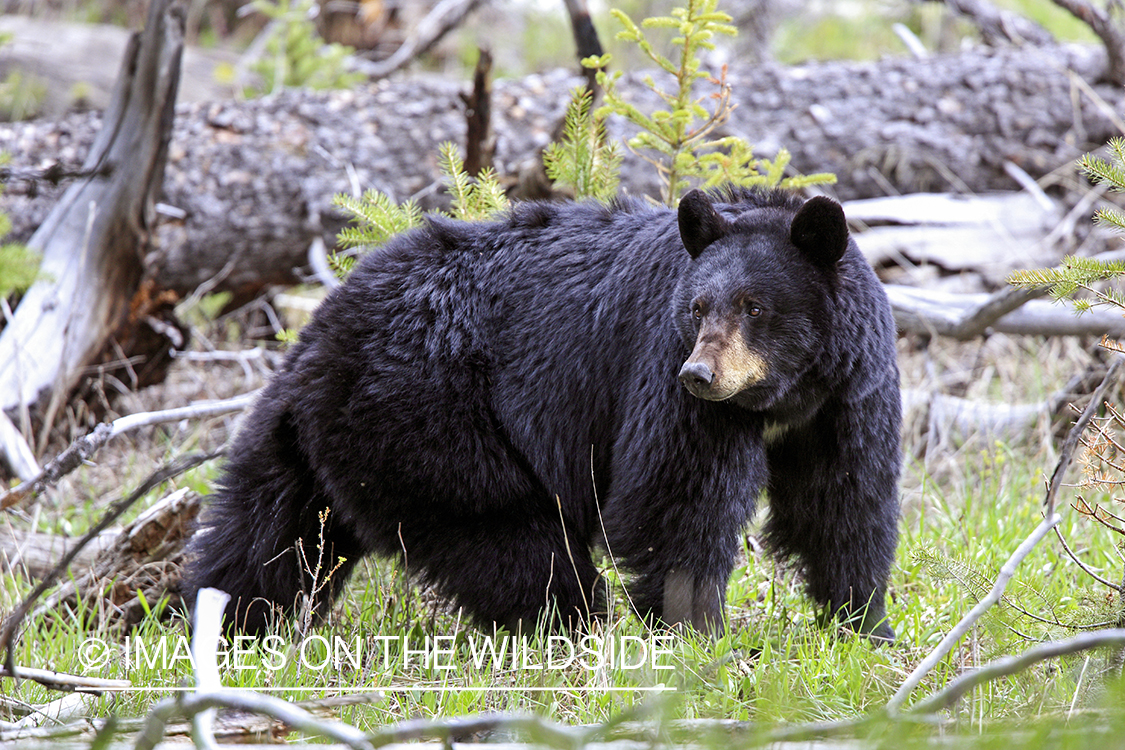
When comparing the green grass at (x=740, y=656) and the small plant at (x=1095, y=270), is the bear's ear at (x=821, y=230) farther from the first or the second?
the green grass at (x=740, y=656)

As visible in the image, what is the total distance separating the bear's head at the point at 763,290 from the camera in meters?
2.76

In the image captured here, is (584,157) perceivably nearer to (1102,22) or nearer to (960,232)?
(960,232)

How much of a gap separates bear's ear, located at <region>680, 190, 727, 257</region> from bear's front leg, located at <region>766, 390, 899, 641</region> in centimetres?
63

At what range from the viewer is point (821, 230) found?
2793 millimetres

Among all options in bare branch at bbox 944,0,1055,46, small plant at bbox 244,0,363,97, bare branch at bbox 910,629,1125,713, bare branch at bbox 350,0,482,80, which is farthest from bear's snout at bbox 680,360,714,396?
bare branch at bbox 350,0,482,80

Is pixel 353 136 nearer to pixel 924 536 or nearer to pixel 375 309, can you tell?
pixel 375 309

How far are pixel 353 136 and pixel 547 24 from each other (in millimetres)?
7102

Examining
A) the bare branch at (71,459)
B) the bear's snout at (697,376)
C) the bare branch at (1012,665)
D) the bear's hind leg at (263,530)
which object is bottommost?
the bear's hind leg at (263,530)

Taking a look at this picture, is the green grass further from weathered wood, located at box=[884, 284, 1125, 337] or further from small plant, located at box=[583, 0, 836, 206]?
small plant, located at box=[583, 0, 836, 206]

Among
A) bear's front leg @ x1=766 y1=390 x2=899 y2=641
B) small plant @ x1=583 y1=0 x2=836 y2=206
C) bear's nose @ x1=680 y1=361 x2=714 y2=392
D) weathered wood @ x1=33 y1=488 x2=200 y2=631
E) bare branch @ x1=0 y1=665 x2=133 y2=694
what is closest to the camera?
bare branch @ x1=0 y1=665 x2=133 y2=694

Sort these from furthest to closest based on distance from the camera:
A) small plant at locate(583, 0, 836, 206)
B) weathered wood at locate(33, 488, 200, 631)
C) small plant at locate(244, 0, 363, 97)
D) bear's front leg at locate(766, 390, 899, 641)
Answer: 1. small plant at locate(244, 0, 363, 97)
2. weathered wood at locate(33, 488, 200, 631)
3. small plant at locate(583, 0, 836, 206)
4. bear's front leg at locate(766, 390, 899, 641)

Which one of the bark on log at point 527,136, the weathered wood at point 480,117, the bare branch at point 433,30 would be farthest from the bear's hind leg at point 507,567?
the bare branch at point 433,30

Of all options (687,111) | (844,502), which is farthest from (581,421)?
(687,111)

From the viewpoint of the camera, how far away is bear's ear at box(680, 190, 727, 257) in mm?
2814
